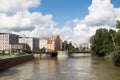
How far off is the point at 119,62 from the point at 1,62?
79.1 feet

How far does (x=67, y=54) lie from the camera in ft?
487

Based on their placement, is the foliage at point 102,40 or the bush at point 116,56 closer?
the bush at point 116,56

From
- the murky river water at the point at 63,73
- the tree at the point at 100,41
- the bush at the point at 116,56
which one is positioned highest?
the tree at the point at 100,41

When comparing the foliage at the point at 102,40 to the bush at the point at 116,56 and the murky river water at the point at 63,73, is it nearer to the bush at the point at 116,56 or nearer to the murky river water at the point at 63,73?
the murky river water at the point at 63,73

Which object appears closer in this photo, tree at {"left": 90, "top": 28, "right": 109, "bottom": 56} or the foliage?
the foliage

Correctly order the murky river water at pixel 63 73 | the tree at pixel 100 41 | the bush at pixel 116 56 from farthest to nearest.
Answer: the tree at pixel 100 41 → the bush at pixel 116 56 → the murky river water at pixel 63 73

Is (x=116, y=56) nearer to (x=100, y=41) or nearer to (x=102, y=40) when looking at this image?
(x=102, y=40)

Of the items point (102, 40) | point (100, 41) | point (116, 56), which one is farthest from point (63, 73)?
point (100, 41)

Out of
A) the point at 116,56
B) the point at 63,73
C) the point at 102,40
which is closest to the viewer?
the point at 63,73

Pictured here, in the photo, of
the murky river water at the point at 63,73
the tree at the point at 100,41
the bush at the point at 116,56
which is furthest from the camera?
the tree at the point at 100,41

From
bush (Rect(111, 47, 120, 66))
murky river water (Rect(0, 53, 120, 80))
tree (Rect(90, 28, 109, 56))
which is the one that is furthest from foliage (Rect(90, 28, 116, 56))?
bush (Rect(111, 47, 120, 66))

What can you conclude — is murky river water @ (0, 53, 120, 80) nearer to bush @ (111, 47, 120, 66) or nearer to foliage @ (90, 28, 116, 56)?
bush @ (111, 47, 120, 66)

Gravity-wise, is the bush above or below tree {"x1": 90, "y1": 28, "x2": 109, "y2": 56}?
below

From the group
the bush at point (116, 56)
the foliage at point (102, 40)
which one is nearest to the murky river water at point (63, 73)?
the bush at point (116, 56)
